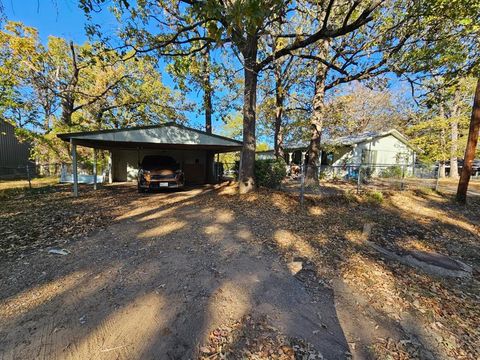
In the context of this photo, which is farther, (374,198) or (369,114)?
(369,114)

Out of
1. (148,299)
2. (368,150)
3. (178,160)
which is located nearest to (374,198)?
(148,299)

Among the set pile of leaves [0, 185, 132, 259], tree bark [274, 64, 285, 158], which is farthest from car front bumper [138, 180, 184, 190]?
tree bark [274, 64, 285, 158]

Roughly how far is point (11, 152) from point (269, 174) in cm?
2110

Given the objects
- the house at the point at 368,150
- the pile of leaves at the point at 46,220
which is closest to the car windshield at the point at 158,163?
the pile of leaves at the point at 46,220

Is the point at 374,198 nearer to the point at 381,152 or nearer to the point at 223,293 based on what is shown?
the point at 223,293

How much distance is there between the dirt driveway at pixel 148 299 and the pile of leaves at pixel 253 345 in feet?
0.25

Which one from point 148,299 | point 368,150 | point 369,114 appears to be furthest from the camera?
point 369,114

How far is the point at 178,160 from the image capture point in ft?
48.2

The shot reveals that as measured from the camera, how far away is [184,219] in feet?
18.3

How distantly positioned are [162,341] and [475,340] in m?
2.96

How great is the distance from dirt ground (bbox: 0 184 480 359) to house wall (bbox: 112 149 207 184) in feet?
31.3

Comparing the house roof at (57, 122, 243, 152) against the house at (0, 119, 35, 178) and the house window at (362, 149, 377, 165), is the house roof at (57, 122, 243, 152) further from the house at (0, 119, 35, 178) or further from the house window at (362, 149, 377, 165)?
the house at (0, 119, 35, 178)

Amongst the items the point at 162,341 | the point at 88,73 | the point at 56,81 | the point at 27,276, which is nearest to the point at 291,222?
the point at 162,341

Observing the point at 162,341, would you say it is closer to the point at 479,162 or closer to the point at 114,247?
the point at 114,247
